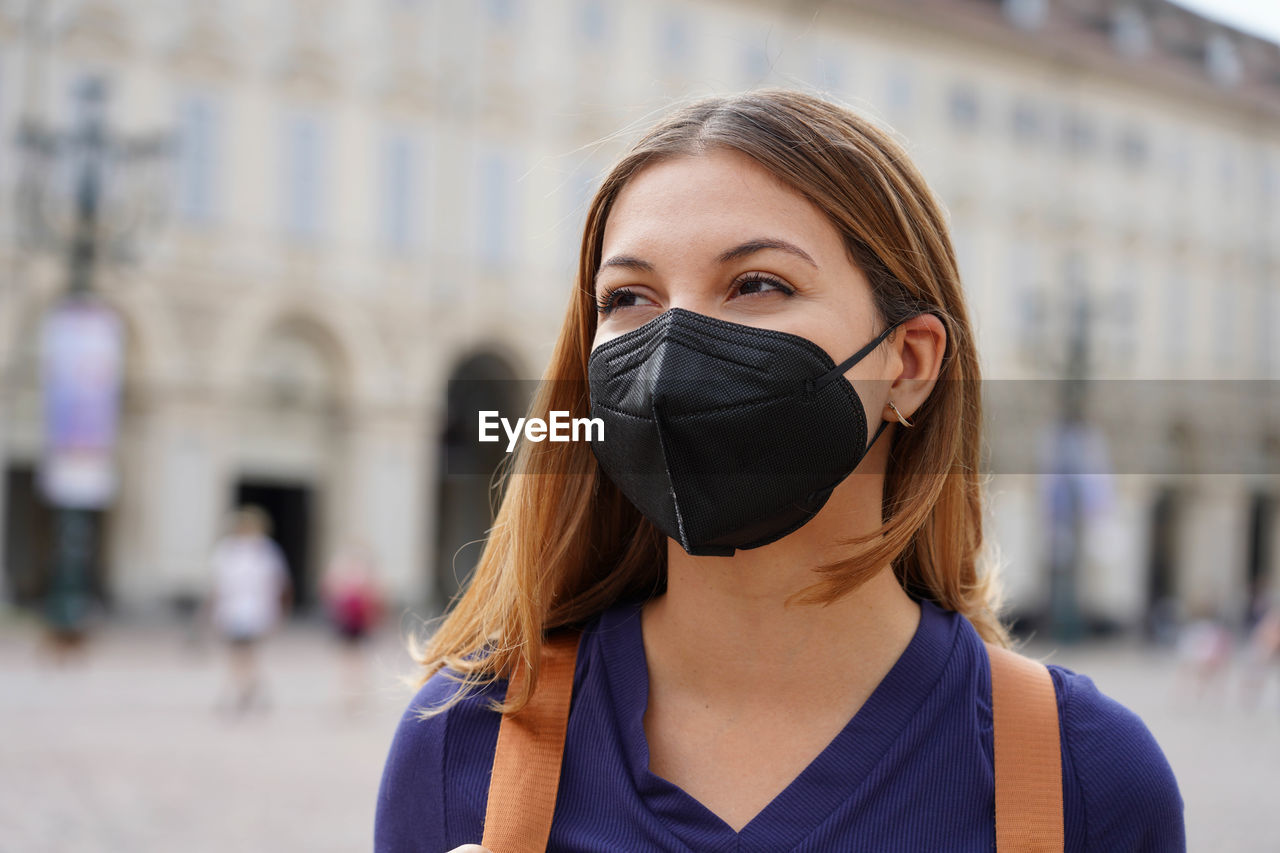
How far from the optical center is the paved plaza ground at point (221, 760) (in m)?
7.62

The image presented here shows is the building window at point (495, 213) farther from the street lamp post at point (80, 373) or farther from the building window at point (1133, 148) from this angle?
the building window at point (1133, 148)

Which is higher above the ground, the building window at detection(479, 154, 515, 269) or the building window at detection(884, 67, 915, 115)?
the building window at detection(884, 67, 915, 115)

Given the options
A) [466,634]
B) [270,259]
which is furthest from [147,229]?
[466,634]

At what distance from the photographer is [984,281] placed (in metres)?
37.3

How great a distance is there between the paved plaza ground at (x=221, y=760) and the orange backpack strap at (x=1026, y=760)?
160 cm

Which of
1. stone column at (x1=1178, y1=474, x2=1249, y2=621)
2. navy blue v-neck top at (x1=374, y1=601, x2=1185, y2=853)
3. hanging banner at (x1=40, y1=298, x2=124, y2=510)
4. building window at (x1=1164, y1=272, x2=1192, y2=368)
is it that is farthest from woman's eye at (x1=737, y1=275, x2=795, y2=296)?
stone column at (x1=1178, y1=474, x2=1249, y2=621)

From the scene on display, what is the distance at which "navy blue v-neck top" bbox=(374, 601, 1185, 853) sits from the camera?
1.62m

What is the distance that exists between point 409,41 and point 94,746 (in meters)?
22.1

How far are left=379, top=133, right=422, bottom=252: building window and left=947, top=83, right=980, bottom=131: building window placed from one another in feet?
51.3

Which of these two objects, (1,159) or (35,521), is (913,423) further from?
(35,521)

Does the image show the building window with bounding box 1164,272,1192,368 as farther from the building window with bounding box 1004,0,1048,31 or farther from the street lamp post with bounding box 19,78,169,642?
the street lamp post with bounding box 19,78,169,642

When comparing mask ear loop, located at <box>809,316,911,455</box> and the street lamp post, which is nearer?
mask ear loop, located at <box>809,316,911,455</box>

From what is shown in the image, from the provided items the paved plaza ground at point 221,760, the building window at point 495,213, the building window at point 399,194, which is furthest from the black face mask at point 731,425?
the building window at point 495,213

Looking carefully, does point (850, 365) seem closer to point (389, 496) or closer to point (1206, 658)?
point (1206, 658)
